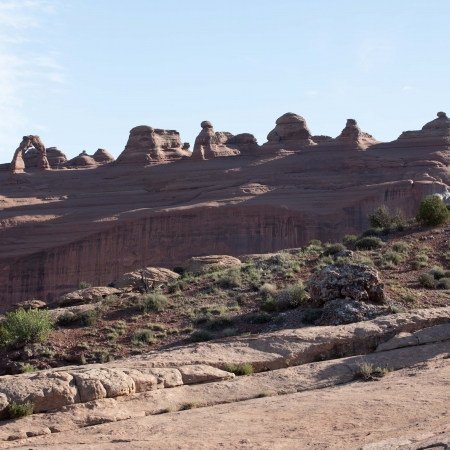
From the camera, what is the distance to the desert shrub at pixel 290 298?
1780 cm

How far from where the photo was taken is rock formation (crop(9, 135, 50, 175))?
222ft

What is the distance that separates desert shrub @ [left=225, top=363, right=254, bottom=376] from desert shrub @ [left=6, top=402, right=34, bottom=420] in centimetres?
354

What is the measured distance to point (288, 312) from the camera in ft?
57.0

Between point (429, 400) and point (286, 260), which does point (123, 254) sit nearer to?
point (286, 260)

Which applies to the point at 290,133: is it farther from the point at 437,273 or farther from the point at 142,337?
the point at 142,337

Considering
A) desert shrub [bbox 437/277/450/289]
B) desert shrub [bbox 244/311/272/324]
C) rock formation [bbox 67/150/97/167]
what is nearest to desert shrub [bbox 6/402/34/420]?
desert shrub [bbox 244/311/272/324]

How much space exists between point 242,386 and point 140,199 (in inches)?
1945

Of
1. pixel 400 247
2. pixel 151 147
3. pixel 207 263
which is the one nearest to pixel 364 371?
pixel 400 247

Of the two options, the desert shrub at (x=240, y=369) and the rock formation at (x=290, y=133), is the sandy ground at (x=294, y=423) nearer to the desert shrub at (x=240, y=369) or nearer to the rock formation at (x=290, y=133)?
the desert shrub at (x=240, y=369)

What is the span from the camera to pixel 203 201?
182 feet

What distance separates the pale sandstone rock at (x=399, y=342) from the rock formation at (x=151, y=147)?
56097 millimetres

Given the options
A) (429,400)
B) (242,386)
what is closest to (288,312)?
(242,386)

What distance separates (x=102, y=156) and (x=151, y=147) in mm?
16570

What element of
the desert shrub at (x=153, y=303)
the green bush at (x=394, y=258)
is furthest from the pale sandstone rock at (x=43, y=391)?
the green bush at (x=394, y=258)
